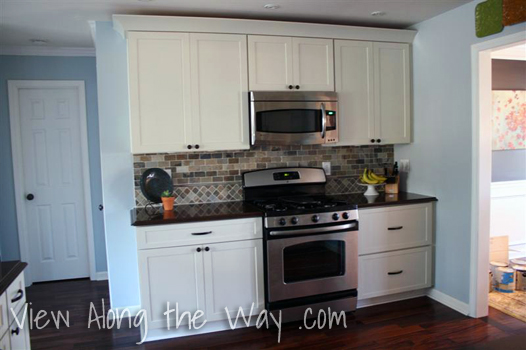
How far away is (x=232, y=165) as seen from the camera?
3.51 metres

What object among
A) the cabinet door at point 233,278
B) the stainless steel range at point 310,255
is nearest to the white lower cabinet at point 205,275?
the cabinet door at point 233,278

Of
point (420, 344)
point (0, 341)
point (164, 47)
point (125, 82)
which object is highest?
point (164, 47)

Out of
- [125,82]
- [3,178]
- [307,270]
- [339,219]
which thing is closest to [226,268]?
[307,270]

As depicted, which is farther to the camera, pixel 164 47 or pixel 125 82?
pixel 125 82

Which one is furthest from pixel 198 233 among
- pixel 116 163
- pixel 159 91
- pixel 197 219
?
pixel 159 91

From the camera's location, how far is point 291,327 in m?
3.03

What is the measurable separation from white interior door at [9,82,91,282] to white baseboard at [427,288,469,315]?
3.44 m

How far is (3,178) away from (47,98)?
90 cm

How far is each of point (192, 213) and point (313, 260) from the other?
97 cm

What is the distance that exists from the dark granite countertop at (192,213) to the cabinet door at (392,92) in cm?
143

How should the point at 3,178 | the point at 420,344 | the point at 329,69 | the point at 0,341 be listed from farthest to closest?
1. the point at 3,178
2. the point at 329,69
3. the point at 420,344
4. the point at 0,341

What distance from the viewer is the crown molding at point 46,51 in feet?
12.9

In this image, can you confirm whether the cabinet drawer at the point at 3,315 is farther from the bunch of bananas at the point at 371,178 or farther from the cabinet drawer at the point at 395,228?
the bunch of bananas at the point at 371,178

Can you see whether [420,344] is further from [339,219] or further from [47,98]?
[47,98]
